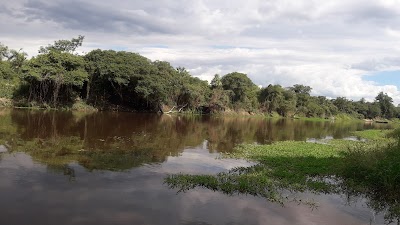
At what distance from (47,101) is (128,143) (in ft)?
127

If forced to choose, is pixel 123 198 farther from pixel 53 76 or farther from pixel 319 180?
pixel 53 76

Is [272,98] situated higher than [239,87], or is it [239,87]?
[239,87]

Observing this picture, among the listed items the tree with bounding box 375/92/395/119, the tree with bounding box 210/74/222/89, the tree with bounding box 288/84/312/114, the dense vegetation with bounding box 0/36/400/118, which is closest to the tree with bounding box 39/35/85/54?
the dense vegetation with bounding box 0/36/400/118

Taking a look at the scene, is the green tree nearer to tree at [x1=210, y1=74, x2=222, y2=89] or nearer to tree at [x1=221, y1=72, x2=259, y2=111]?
tree at [x1=210, y1=74, x2=222, y2=89]

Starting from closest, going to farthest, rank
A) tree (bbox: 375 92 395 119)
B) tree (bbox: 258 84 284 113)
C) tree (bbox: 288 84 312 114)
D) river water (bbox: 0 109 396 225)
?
river water (bbox: 0 109 396 225) → tree (bbox: 258 84 284 113) → tree (bbox: 288 84 312 114) → tree (bbox: 375 92 395 119)

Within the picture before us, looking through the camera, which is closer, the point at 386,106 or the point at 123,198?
the point at 123,198

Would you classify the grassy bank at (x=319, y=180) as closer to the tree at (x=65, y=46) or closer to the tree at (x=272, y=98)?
the tree at (x=65, y=46)

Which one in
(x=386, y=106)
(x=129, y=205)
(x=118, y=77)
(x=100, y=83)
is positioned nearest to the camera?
(x=129, y=205)

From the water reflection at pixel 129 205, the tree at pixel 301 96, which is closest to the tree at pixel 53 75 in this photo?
the water reflection at pixel 129 205

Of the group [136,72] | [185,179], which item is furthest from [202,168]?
[136,72]

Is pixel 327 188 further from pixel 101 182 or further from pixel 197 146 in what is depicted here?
pixel 197 146

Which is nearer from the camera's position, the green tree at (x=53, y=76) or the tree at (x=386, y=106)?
the green tree at (x=53, y=76)

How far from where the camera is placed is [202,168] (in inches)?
627

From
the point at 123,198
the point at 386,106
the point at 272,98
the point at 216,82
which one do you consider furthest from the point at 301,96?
the point at 123,198
